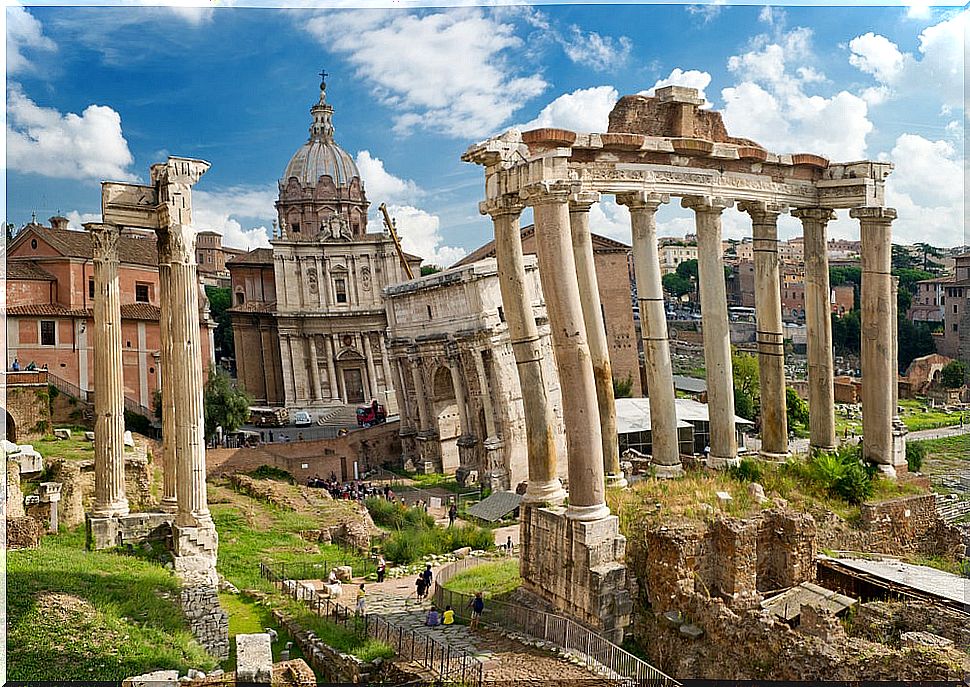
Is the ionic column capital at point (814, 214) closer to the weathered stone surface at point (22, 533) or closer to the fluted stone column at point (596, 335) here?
the fluted stone column at point (596, 335)

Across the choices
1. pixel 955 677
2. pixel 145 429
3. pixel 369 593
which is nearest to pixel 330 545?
pixel 369 593

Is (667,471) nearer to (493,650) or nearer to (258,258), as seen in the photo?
(493,650)

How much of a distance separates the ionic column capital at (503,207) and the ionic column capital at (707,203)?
12.5ft

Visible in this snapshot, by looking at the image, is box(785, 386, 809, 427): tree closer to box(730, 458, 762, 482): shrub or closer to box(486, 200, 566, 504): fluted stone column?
box(730, 458, 762, 482): shrub

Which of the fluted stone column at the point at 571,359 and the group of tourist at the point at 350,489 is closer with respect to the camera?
the fluted stone column at the point at 571,359

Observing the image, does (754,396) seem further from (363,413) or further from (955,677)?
(955,677)

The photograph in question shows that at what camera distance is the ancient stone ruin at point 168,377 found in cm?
1400

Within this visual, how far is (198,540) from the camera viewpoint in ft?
45.6

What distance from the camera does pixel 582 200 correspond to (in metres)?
12.9

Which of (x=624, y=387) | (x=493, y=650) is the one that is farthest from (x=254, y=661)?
(x=624, y=387)

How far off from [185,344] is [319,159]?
3745cm

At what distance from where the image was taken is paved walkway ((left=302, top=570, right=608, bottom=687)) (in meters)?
9.66

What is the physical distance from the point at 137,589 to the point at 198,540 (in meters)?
1.80

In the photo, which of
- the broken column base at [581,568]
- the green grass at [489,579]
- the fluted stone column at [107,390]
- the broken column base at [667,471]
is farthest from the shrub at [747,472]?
the fluted stone column at [107,390]
